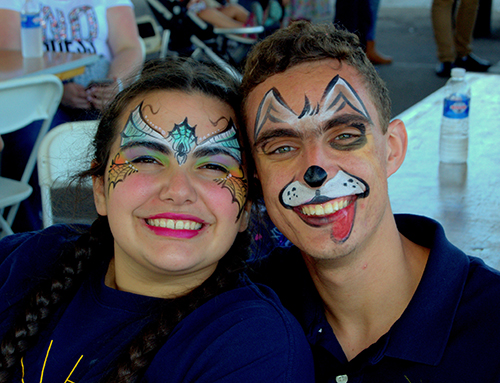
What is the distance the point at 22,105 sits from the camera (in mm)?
2580

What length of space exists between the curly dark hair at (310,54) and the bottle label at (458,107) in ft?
3.27

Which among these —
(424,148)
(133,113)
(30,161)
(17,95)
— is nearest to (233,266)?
(133,113)

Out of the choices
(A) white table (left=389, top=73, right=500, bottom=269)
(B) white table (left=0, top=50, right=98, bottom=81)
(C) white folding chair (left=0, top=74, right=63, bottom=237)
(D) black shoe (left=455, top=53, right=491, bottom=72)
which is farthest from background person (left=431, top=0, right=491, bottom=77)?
(C) white folding chair (left=0, top=74, right=63, bottom=237)

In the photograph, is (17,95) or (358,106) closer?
(358,106)

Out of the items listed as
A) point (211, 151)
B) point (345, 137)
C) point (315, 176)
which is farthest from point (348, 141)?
point (211, 151)

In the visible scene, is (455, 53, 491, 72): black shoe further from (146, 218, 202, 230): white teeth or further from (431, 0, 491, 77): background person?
(146, 218, 202, 230): white teeth

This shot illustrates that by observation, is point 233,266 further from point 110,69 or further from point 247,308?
point 110,69

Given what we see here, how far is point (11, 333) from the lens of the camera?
144 centimetres

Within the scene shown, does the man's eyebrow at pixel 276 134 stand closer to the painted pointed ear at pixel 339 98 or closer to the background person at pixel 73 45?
the painted pointed ear at pixel 339 98

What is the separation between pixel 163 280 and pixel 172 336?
0.62 ft

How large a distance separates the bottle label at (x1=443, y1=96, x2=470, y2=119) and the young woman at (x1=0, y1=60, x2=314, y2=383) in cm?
120

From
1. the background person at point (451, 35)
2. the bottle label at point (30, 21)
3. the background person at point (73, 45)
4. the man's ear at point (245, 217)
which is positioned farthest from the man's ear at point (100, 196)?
the background person at point (451, 35)

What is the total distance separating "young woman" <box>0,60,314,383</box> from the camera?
50.5 inches

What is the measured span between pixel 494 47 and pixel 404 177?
7021 millimetres
